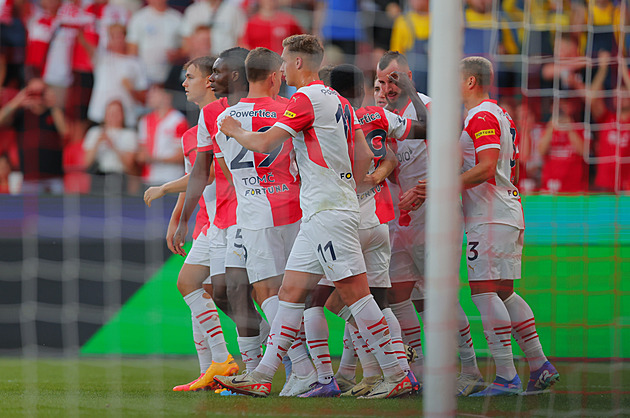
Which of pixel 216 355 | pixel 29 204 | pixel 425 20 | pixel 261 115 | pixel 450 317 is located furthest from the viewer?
pixel 29 204

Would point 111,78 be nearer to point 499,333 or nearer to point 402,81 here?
point 402,81

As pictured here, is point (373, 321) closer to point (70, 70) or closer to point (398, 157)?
point (398, 157)

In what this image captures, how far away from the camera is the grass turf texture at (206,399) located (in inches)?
182

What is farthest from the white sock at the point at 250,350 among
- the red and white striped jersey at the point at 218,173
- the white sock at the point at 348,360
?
the red and white striped jersey at the point at 218,173

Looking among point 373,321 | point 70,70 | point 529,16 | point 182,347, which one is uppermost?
point 529,16

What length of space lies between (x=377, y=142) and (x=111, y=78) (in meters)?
3.19

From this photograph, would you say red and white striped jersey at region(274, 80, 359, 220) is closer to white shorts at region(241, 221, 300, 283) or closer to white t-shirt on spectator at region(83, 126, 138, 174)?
white shorts at region(241, 221, 300, 283)

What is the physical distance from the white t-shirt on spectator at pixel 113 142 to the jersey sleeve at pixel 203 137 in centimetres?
170

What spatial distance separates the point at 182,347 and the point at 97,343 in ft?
2.51

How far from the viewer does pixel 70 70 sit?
7371 mm

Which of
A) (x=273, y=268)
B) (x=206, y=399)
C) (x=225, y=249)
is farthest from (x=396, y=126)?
(x=206, y=399)

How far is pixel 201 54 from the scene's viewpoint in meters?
6.70

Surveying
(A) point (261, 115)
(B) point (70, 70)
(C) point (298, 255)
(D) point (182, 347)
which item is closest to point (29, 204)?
(B) point (70, 70)

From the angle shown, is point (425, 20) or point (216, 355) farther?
point (425, 20)
